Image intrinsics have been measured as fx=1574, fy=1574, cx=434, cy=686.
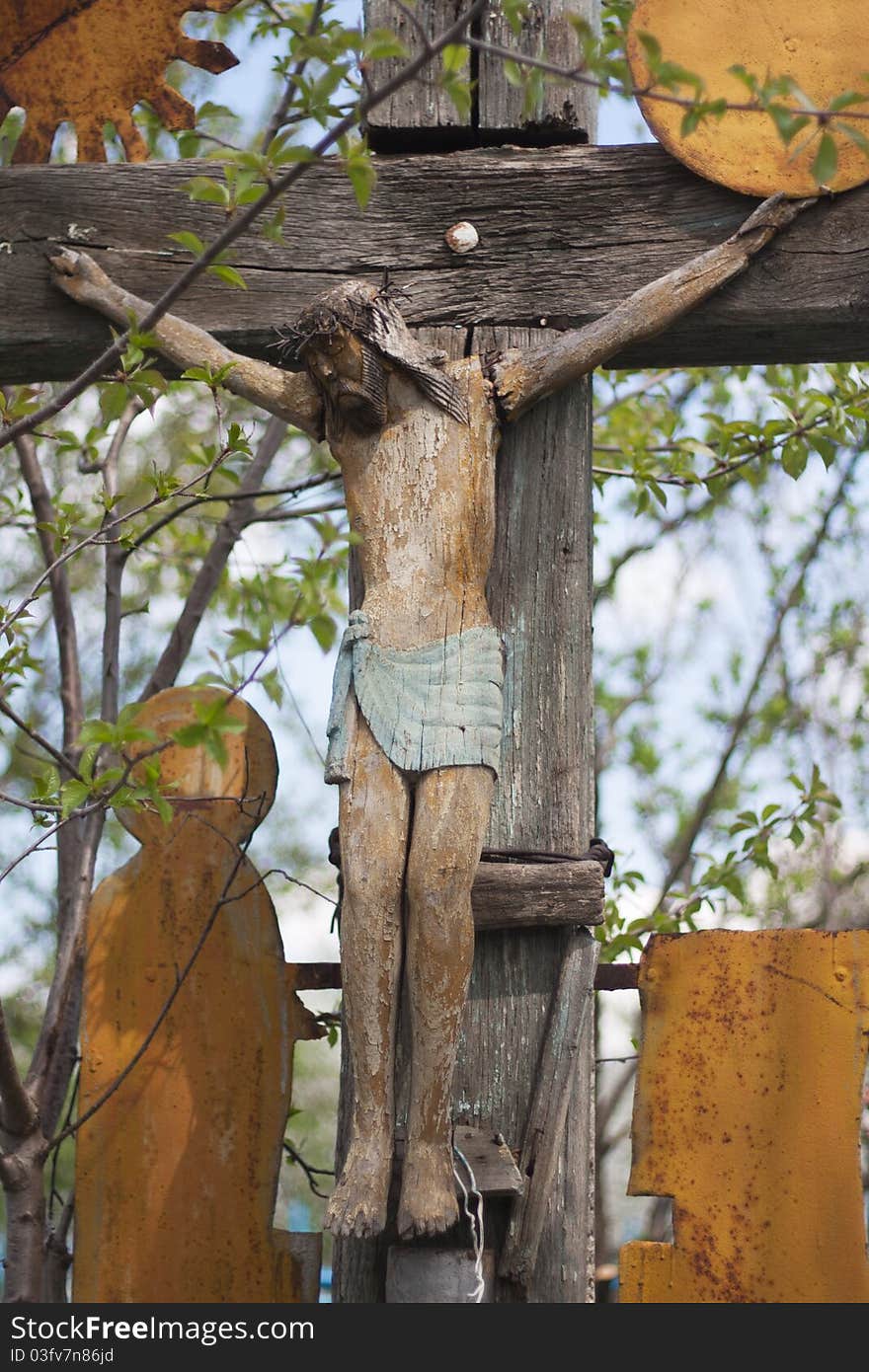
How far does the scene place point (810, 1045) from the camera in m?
2.95

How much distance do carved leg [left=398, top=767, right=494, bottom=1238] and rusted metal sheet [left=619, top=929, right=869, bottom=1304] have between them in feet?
1.64

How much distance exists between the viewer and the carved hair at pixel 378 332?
2.90 m

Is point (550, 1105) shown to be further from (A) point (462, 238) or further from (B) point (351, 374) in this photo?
(A) point (462, 238)

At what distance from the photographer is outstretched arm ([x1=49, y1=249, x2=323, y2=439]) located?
10.2ft

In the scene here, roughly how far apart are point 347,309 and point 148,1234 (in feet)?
6.02

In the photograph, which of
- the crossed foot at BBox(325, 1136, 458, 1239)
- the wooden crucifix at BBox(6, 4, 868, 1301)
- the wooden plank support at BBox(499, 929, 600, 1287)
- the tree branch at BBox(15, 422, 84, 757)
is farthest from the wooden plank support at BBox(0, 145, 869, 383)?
the crossed foot at BBox(325, 1136, 458, 1239)

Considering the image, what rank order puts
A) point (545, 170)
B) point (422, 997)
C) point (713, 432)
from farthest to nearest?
point (713, 432) < point (545, 170) < point (422, 997)

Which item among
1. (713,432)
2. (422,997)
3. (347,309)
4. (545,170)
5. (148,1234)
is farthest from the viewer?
(713,432)

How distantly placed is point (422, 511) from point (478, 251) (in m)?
0.72

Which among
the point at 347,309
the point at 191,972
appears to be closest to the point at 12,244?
the point at 347,309

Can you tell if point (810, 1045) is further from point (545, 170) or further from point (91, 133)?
point (91, 133)

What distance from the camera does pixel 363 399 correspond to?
2.92 meters

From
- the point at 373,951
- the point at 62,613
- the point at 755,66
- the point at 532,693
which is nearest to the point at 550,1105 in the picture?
the point at 373,951

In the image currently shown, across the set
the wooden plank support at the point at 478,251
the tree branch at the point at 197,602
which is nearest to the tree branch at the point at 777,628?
the tree branch at the point at 197,602
